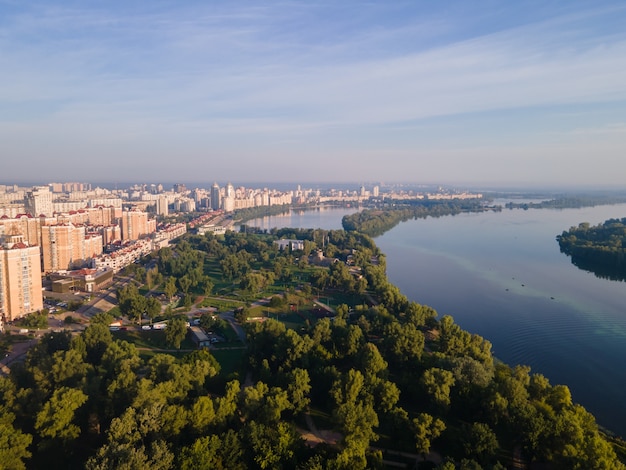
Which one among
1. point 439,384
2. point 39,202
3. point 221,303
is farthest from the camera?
point 39,202

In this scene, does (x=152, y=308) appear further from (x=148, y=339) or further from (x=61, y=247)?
(x=61, y=247)

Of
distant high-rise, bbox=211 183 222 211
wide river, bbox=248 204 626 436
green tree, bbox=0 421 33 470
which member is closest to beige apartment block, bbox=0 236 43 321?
green tree, bbox=0 421 33 470

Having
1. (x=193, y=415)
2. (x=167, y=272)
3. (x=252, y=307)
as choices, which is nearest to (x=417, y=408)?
(x=193, y=415)

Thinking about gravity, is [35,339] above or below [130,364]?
below

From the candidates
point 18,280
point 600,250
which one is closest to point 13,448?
point 18,280

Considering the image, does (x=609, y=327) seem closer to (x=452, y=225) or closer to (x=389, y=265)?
(x=389, y=265)

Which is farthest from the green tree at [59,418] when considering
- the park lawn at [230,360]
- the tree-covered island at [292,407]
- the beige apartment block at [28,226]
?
the beige apartment block at [28,226]

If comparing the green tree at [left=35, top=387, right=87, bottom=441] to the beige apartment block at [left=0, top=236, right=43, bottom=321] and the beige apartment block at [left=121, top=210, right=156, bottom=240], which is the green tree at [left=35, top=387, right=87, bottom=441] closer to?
the beige apartment block at [left=0, top=236, right=43, bottom=321]
